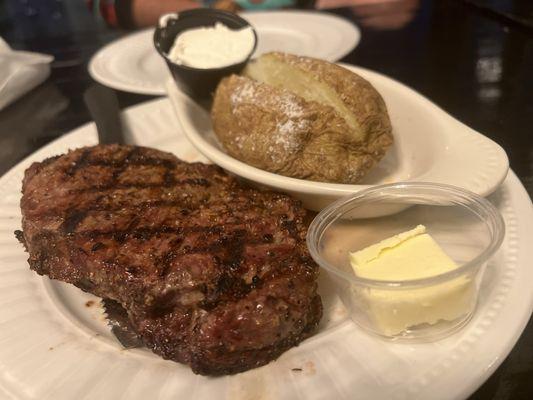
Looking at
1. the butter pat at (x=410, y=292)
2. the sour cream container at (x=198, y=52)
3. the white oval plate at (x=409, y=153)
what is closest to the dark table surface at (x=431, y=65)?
the white oval plate at (x=409, y=153)

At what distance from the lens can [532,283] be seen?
1402 millimetres

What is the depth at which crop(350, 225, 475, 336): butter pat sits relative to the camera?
4.19ft

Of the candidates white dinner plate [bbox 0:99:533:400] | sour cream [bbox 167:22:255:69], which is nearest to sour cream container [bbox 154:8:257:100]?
sour cream [bbox 167:22:255:69]

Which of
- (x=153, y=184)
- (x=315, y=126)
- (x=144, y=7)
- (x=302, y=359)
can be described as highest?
(x=315, y=126)

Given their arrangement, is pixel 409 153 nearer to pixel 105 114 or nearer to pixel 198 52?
pixel 198 52

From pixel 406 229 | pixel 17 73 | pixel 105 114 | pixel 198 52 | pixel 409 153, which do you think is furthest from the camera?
pixel 17 73

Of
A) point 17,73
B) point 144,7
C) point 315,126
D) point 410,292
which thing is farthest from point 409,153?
point 144,7

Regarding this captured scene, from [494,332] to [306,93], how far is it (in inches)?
40.3

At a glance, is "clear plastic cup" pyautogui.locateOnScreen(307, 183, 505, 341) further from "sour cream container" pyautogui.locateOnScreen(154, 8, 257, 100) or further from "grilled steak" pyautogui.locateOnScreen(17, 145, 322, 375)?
"sour cream container" pyautogui.locateOnScreen(154, 8, 257, 100)

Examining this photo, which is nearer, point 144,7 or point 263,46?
point 263,46

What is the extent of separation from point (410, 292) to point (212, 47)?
5.06 feet

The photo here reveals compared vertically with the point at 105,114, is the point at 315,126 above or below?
above

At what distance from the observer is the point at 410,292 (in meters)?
1.27

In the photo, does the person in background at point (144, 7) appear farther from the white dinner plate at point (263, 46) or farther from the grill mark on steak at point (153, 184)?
the grill mark on steak at point (153, 184)
